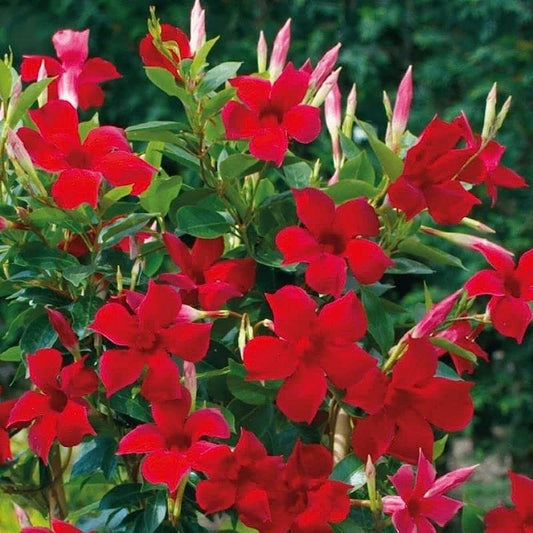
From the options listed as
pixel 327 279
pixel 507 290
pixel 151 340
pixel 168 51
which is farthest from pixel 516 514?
pixel 168 51

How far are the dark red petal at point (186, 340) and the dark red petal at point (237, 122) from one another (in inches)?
9.4

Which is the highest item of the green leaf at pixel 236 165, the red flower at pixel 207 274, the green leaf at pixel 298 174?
the green leaf at pixel 236 165

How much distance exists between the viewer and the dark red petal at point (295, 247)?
1288 millimetres

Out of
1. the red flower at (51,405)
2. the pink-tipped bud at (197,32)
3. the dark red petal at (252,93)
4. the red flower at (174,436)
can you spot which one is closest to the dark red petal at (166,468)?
the red flower at (174,436)

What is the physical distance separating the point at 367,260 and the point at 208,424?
27 centimetres

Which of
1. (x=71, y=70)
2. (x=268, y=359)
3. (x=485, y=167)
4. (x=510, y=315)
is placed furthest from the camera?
(x=71, y=70)

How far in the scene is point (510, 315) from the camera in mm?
1344

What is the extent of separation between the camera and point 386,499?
1316 mm

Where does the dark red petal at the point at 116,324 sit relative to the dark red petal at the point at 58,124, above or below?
below

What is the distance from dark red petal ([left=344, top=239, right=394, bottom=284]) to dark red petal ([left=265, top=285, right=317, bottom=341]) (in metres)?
0.08

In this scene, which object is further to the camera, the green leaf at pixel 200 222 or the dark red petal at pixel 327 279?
the green leaf at pixel 200 222

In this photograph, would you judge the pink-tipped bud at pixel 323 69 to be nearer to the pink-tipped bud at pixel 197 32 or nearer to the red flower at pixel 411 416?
the pink-tipped bud at pixel 197 32

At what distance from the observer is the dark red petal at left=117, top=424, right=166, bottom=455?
128cm

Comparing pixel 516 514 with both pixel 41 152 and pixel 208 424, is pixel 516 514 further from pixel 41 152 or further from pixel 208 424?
pixel 41 152
